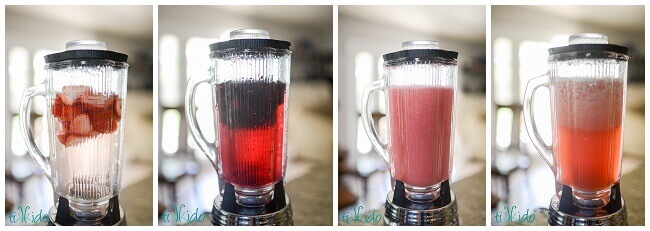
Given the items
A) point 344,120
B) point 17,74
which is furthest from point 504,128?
point 17,74

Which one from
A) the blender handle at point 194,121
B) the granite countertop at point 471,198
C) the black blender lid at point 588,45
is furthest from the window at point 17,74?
the black blender lid at point 588,45

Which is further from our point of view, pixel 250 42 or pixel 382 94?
pixel 382 94

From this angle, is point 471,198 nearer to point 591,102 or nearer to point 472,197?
point 472,197

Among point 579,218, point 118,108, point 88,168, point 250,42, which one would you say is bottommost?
point 579,218

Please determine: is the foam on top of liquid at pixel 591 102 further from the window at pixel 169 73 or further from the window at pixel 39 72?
the window at pixel 39 72

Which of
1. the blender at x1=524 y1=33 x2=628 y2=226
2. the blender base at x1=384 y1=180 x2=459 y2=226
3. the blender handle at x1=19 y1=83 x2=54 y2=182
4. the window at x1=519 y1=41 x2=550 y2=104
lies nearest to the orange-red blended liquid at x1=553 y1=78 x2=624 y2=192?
the blender at x1=524 y1=33 x2=628 y2=226

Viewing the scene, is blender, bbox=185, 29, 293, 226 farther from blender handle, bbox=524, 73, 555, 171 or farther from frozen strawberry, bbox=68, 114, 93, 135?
blender handle, bbox=524, 73, 555, 171

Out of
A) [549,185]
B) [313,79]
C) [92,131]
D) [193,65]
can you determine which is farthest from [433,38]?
[92,131]

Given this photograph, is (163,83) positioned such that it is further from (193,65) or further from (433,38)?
(433,38)
